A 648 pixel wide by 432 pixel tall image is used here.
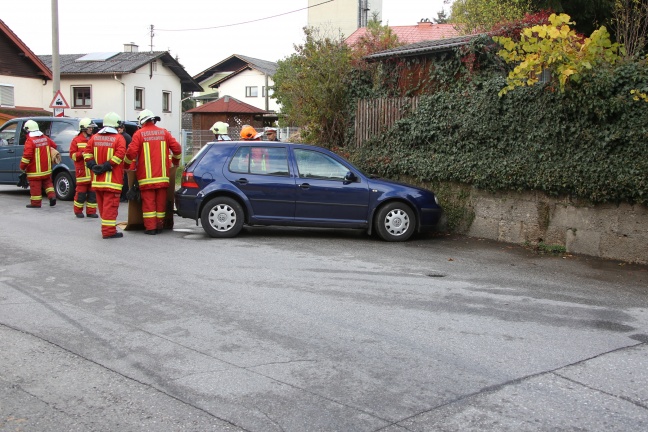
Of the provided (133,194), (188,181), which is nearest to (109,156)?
(133,194)

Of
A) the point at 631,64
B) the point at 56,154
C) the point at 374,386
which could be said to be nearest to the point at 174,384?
the point at 374,386

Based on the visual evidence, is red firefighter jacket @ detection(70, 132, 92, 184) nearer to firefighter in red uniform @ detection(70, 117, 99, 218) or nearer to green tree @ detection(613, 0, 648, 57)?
firefighter in red uniform @ detection(70, 117, 99, 218)

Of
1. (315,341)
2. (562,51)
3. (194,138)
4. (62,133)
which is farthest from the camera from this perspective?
(194,138)

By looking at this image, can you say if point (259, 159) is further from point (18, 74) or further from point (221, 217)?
point (18, 74)

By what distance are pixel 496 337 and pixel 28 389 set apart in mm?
3582

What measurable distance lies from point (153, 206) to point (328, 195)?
2.80m

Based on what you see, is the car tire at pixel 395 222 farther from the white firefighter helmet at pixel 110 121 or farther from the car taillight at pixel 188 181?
the white firefighter helmet at pixel 110 121

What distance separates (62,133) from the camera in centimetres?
1652

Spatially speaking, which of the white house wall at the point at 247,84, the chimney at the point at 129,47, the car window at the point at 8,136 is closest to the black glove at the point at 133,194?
the car window at the point at 8,136

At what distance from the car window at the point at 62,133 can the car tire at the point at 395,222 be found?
8766 millimetres

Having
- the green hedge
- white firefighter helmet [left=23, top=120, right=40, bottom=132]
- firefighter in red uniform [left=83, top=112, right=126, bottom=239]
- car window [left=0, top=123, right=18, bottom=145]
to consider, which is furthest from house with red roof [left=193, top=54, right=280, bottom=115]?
firefighter in red uniform [left=83, top=112, right=126, bottom=239]

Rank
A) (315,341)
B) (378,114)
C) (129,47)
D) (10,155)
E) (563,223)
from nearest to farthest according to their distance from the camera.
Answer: (315,341) → (563,223) → (378,114) → (10,155) → (129,47)

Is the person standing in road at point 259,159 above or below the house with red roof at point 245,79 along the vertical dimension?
below

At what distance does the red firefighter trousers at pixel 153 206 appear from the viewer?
1121cm
